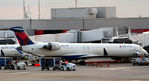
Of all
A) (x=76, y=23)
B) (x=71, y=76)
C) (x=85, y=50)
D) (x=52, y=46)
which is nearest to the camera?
(x=71, y=76)

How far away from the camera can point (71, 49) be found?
288 ft

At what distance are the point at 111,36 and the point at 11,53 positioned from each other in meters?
35.8

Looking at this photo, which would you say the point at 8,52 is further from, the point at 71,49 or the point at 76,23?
the point at 76,23

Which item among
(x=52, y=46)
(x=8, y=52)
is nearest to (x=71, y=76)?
(x=52, y=46)

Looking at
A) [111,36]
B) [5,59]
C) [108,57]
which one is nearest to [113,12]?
[111,36]

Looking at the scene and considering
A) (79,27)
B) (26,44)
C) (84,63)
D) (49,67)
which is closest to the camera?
(49,67)

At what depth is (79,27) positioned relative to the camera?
143 m

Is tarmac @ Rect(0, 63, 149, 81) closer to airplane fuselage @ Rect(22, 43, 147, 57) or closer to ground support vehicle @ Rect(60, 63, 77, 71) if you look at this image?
ground support vehicle @ Rect(60, 63, 77, 71)

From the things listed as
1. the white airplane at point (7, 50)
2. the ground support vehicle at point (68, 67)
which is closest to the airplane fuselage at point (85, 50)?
the white airplane at point (7, 50)

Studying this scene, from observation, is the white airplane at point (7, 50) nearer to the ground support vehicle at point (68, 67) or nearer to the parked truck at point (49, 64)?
the parked truck at point (49, 64)

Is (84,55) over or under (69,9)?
under

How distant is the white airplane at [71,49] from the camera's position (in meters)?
83.2

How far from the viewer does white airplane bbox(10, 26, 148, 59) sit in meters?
83.2

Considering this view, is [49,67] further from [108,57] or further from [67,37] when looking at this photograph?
[67,37]
